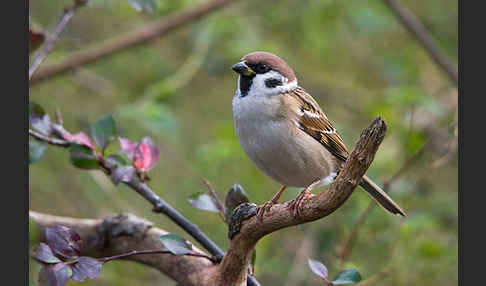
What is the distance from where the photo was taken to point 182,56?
5.30 metres

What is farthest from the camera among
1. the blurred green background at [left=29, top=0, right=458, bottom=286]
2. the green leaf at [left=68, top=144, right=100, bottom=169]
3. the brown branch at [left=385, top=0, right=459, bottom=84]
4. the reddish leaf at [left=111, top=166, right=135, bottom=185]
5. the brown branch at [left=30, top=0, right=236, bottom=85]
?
the brown branch at [left=385, top=0, right=459, bottom=84]

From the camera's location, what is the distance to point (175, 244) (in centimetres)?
228

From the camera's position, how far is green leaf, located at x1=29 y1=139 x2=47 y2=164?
8.25ft

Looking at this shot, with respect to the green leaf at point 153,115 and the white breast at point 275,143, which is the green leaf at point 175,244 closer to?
the white breast at point 275,143

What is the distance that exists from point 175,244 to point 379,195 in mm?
1246

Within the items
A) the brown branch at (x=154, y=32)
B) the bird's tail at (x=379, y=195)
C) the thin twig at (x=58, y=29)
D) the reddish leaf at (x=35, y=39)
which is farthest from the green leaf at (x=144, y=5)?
the bird's tail at (x=379, y=195)

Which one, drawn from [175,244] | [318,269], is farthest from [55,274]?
[318,269]

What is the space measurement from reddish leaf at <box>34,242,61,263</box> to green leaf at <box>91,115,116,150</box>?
574 mm

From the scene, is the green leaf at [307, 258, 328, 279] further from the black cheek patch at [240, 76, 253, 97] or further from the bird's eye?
the bird's eye

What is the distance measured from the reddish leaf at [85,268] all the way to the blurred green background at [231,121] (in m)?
1.37

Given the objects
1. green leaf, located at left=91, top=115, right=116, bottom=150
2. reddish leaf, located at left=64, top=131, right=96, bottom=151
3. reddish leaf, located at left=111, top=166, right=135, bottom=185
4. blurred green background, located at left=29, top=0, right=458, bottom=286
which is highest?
green leaf, located at left=91, top=115, right=116, bottom=150

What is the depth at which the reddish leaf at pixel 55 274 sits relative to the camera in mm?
2055

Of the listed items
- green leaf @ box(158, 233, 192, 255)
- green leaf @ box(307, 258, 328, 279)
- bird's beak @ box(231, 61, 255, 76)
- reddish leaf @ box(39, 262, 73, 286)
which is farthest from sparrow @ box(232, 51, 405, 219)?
reddish leaf @ box(39, 262, 73, 286)

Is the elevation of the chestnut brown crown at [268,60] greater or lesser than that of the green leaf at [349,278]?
greater
